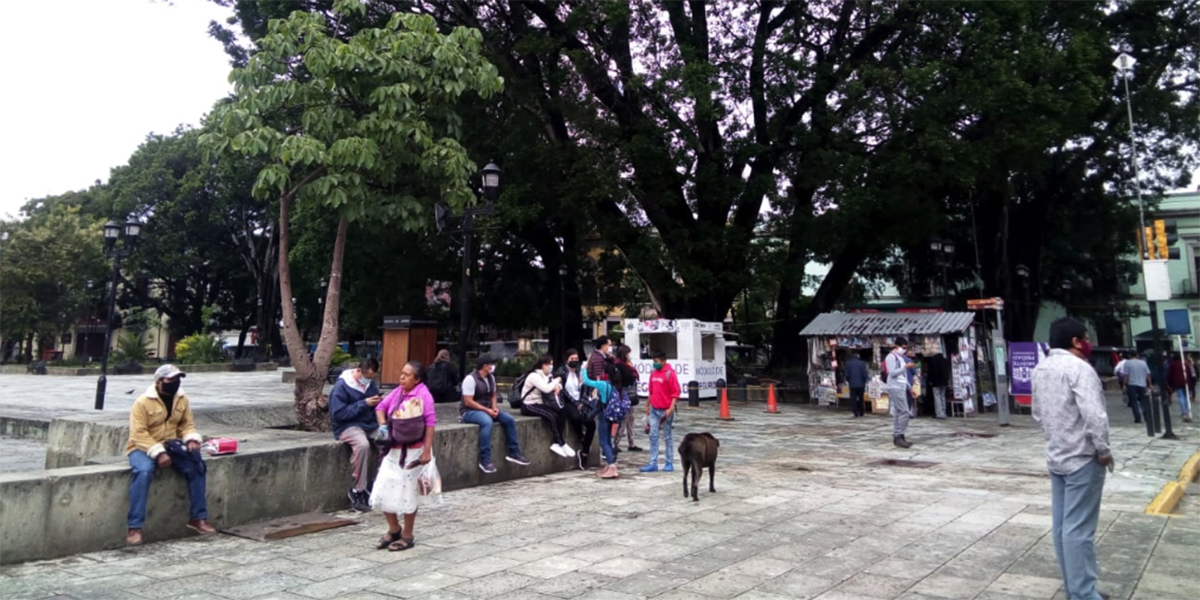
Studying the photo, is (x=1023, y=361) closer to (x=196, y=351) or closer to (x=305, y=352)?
(x=305, y=352)

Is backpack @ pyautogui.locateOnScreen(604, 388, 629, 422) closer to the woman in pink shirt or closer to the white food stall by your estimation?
the woman in pink shirt

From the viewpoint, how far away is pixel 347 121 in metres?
8.48

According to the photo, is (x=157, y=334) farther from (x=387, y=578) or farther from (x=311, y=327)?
(x=387, y=578)

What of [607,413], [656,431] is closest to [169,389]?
[607,413]

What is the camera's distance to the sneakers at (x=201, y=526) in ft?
20.5

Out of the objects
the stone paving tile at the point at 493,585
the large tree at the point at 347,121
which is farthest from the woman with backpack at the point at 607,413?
the stone paving tile at the point at 493,585

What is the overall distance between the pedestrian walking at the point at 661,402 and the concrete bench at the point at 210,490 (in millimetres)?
2174

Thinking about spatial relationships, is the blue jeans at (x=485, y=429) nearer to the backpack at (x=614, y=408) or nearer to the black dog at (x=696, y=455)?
the backpack at (x=614, y=408)

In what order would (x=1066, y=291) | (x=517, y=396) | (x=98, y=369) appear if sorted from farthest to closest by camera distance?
(x=1066, y=291)
(x=98, y=369)
(x=517, y=396)

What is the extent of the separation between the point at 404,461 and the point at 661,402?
448 cm

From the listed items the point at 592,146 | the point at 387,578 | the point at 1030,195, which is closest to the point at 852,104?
the point at 592,146

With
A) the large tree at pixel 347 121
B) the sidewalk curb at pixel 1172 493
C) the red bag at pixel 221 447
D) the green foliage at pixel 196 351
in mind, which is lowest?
the sidewalk curb at pixel 1172 493

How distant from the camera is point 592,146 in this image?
20891 mm

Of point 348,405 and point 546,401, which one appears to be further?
point 546,401
